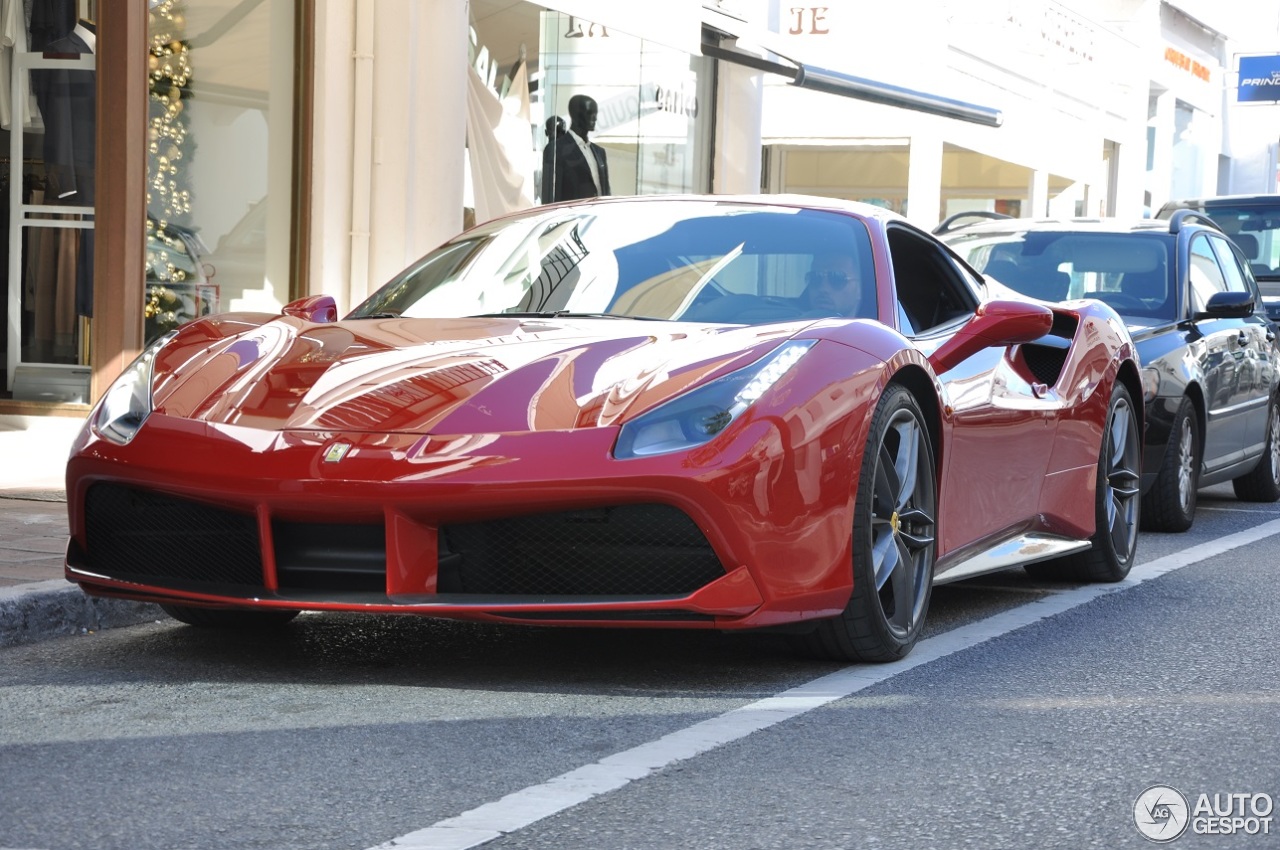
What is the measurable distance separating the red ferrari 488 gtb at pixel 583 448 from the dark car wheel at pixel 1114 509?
128cm

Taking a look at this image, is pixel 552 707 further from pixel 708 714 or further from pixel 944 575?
pixel 944 575

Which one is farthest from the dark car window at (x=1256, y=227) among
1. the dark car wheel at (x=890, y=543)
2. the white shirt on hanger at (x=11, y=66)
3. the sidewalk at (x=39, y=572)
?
the dark car wheel at (x=890, y=543)

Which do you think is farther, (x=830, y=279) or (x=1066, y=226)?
(x=1066, y=226)

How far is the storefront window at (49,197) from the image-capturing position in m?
9.98

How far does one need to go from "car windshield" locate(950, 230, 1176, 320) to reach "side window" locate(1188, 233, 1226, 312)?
187 millimetres

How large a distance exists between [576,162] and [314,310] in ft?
31.3

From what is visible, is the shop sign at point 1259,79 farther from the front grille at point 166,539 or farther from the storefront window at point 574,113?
the front grille at point 166,539

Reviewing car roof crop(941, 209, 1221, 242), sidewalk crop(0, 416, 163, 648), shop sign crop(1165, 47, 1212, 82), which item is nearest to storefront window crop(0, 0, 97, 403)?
sidewalk crop(0, 416, 163, 648)

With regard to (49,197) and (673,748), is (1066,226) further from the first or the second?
(673,748)

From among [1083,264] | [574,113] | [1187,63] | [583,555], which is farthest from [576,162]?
[1187,63]

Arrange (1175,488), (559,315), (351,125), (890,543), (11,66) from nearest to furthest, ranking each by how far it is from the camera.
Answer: (890,543) → (559,315) → (1175,488) → (11,66) → (351,125)

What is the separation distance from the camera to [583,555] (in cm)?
411

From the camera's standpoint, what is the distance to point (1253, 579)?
6.97 metres

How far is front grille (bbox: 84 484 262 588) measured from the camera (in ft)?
13.9
